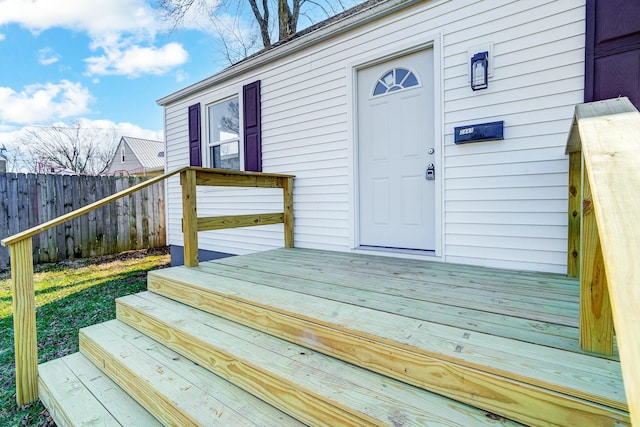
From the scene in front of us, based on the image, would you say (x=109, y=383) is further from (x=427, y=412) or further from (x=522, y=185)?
(x=522, y=185)

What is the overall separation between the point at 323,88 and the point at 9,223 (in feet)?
18.0

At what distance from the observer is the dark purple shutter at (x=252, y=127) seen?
4.49 meters

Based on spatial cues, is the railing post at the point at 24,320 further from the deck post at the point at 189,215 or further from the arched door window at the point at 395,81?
the arched door window at the point at 395,81

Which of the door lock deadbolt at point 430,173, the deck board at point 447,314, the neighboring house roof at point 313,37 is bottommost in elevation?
the deck board at point 447,314

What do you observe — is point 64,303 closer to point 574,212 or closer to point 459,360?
point 459,360

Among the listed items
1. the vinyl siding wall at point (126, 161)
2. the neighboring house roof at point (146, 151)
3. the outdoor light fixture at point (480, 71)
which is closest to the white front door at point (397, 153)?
the outdoor light fixture at point (480, 71)

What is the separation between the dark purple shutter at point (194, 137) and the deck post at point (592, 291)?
513 cm

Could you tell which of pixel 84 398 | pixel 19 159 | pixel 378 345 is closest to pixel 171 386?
pixel 84 398

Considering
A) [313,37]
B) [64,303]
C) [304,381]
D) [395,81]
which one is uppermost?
[313,37]

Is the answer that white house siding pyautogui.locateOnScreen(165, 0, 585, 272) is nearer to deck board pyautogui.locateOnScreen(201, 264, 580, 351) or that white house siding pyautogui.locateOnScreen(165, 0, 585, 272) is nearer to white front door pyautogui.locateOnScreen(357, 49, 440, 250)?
white front door pyautogui.locateOnScreen(357, 49, 440, 250)

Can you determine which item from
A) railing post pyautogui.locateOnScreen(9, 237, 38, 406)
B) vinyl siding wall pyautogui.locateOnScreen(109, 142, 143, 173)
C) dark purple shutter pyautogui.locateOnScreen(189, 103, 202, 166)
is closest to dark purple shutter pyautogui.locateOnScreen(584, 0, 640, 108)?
railing post pyautogui.locateOnScreen(9, 237, 38, 406)

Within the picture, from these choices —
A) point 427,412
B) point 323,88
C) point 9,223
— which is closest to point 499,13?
point 323,88

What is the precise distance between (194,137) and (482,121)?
4387 millimetres

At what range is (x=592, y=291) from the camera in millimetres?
1189
